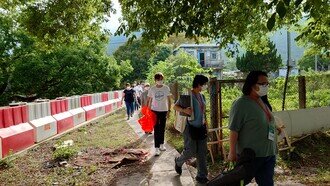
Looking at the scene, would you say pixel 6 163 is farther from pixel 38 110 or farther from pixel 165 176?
pixel 165 176

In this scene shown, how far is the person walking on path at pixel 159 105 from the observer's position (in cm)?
850

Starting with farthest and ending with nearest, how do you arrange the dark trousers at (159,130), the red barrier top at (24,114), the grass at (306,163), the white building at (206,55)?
the white building at (206,55), the red barrier top at (24,114), the dark trousers at (159,130), the grass at (306,163)

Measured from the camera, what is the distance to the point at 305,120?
9.90 metres

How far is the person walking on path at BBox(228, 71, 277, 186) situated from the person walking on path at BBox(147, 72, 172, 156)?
13.4 ft

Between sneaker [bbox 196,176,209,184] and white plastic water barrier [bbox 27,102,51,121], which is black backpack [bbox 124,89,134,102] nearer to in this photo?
white plastic water barrier [bbox 27,102,51,121]

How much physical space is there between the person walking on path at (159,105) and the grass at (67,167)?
1.29 metres

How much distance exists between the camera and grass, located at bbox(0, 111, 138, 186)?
704 centimetres

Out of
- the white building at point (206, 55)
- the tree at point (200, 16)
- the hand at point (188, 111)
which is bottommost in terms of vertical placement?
the hand at point (188, 111)

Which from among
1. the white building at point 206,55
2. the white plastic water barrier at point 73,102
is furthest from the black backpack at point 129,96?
the white building at point 206,55

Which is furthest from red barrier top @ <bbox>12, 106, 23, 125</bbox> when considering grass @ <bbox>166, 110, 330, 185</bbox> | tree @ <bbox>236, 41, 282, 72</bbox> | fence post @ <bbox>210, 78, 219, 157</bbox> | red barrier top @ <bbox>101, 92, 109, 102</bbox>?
tree @ <bbox>236, 41, 282, 72</bbox>

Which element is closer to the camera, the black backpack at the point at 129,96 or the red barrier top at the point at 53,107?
the red barrier top at the point at 53,107

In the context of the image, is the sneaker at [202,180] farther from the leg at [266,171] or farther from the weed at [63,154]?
the weed at [63,154]

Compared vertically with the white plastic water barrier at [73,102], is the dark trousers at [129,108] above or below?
below

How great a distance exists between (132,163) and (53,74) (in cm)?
2156
